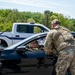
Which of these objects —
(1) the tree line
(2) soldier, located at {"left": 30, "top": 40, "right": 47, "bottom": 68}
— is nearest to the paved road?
(2) soldier, located at {"left": 30, "top": 40, "right": 47, "bottom": 68}

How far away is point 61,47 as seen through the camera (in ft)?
20.5

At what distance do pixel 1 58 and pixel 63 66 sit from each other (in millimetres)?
1368

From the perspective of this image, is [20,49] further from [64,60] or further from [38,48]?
[64,60]

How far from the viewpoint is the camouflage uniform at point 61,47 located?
6.23 meters

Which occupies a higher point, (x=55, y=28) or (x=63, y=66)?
(x=55, y=28)

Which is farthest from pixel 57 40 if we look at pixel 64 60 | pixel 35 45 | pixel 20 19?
pixel 20 19

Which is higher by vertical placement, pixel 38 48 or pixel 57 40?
pixel 57 40

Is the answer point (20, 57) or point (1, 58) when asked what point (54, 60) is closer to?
point (20, 57)

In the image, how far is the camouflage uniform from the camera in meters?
6.23

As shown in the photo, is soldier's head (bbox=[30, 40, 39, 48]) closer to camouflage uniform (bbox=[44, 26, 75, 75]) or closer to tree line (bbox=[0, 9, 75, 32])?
camouflage uniform (bbox=[44, 26, 75, 75])

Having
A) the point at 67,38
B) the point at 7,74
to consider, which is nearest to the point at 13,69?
the point at 7,74

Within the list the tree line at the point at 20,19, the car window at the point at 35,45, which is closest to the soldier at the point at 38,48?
the car window at the point at 35,45

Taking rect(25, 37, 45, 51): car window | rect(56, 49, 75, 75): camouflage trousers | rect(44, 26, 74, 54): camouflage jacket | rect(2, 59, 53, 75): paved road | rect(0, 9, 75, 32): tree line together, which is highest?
rect(44, 26, 74, 54): camouflage jacket

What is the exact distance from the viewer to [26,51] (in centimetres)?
670
